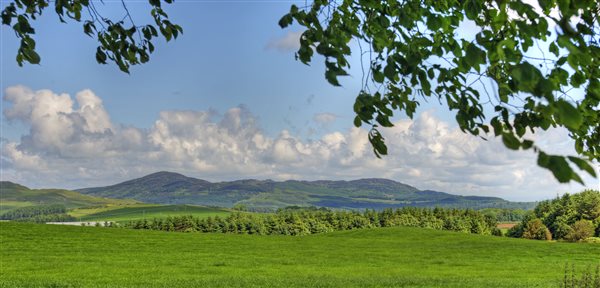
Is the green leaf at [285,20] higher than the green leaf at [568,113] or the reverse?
higher

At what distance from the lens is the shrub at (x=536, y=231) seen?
64.8 metres

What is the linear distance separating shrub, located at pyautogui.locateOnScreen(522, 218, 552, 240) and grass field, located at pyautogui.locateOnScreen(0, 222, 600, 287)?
39.3 ft

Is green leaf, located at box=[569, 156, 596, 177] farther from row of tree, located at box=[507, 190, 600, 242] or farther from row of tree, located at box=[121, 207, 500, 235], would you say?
row of tree, located at box=[121, 207, 500, 235]

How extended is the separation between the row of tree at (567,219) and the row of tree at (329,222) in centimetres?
1199

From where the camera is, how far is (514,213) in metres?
146

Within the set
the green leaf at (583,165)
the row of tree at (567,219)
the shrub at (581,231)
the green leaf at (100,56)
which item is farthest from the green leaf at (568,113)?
the shrub at (581,231)

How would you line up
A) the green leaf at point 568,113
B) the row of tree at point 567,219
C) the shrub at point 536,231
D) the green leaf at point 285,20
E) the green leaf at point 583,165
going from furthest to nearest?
the shrub at point 536,231
the row of tree at point 567,219
the green leaf at point 285,20
the green leaf at point 568,113
the green leaf at point 583,165

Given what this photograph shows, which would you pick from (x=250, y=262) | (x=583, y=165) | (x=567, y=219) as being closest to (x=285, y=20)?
(x=583, y=165)

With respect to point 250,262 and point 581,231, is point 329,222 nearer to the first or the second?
point 581,231

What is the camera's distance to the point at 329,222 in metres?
85.4

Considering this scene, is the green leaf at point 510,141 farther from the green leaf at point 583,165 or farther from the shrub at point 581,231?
the shrub at point 581,231

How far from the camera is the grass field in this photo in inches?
874

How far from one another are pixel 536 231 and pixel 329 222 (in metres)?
32.5

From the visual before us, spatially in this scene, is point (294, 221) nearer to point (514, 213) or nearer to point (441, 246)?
point (441, 246)
